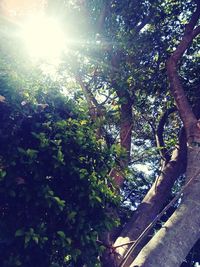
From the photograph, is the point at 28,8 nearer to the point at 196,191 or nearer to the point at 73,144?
the point at 73,144

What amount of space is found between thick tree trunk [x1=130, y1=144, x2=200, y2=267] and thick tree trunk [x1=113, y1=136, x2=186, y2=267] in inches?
49.9

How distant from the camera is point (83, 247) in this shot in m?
4.54

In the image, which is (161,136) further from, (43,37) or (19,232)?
(19,232)

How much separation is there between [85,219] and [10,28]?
4.82 metres

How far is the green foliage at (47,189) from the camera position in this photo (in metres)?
4.24

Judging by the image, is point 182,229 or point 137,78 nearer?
point 182,229

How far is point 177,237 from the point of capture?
17.0 ft

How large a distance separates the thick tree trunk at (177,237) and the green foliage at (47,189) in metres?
0.75

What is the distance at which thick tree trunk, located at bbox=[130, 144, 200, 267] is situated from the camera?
Result: 16.3 ft

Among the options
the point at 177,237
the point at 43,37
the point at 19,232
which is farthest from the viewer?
the point at 43,37

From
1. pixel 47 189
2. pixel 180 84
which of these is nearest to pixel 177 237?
pixel 47 189

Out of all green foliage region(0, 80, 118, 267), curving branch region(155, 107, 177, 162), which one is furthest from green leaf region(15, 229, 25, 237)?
curving branch region(155, 107, 177, 162)

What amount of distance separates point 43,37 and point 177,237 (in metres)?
5.20

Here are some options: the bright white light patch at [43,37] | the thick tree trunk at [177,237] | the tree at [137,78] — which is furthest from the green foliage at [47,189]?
the bright white light patch at [43,37]
